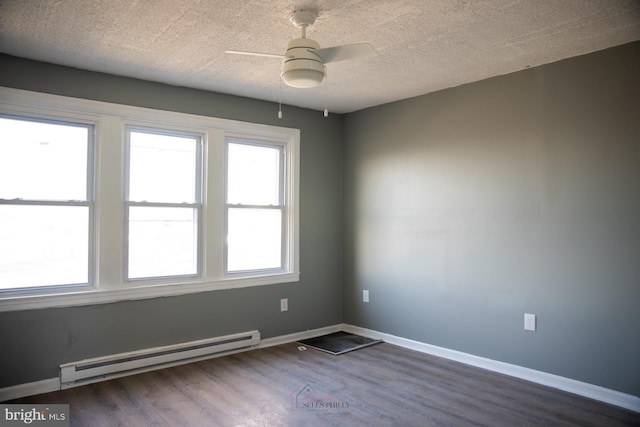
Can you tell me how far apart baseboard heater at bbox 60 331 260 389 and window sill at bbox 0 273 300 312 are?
452 millimetres

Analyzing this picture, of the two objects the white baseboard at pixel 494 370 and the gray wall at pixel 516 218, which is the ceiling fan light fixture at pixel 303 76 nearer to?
the gray wall at pixel 516 218

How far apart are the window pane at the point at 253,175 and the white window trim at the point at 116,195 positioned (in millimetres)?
143

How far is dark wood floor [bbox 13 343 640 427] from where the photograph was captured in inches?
116

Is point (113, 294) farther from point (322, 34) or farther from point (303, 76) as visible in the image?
point (322, 34)

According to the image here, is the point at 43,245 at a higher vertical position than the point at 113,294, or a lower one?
higher

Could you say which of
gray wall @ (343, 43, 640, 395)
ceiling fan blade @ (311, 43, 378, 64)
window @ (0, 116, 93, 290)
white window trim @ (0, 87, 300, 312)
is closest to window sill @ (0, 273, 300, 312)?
white window trim @ (0, 87, 300, 312)

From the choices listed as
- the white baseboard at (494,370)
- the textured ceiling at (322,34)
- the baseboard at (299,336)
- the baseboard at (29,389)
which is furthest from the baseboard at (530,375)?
the baseboard at (29,389)

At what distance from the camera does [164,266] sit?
408cm

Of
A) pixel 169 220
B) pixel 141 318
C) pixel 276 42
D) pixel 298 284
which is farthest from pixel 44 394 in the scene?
pixel 276 42

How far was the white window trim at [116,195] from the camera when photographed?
3.42m

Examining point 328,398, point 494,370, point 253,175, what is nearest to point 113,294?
point 253,175

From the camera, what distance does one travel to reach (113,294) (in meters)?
3.72

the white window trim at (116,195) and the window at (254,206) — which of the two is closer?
the white window trim at (116,195)

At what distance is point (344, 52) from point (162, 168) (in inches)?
87.5
